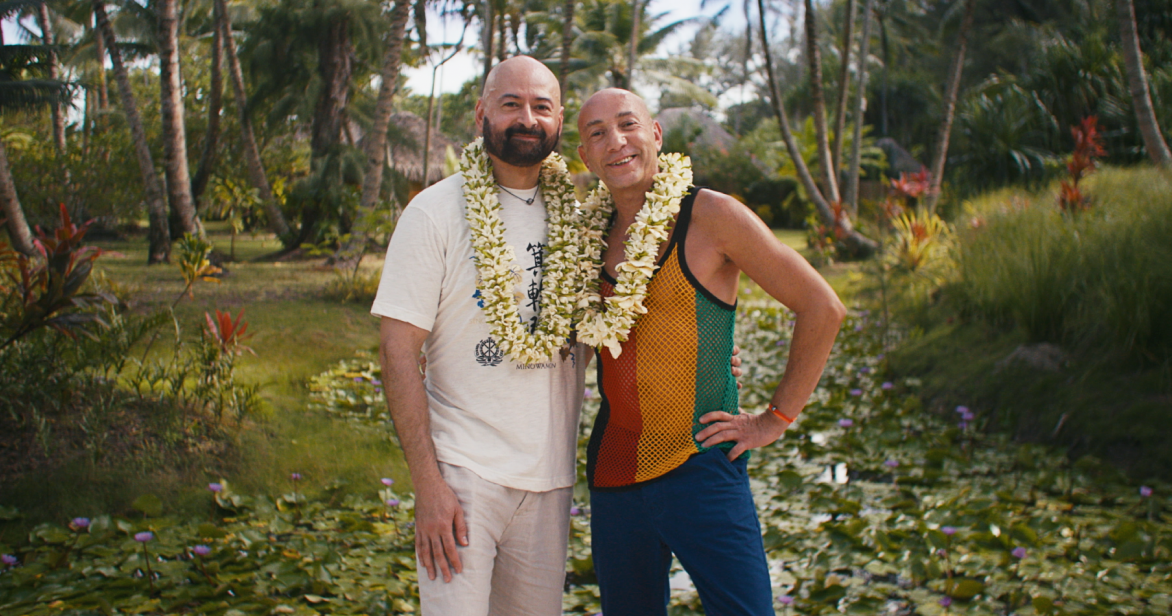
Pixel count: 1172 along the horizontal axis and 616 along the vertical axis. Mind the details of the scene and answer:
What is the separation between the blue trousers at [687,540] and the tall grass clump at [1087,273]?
377 cm

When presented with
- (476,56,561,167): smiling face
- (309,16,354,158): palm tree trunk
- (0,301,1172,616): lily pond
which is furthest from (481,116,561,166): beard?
(309,16,354,158): palm tree trunk

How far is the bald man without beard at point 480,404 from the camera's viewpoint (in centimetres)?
216

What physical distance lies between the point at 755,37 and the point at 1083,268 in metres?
52.7

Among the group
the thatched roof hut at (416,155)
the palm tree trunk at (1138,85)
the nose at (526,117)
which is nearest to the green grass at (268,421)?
the nose at (526,117)

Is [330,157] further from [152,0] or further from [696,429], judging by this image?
[696,429]

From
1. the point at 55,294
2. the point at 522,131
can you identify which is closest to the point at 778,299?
the point at 522,131

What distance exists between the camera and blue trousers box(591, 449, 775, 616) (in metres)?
2.10

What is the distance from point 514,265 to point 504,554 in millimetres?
850

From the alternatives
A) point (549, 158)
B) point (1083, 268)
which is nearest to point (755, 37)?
point (1083, 268)

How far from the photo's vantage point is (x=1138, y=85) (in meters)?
8.65

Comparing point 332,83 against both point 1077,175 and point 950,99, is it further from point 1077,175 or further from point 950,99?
point 1077,175

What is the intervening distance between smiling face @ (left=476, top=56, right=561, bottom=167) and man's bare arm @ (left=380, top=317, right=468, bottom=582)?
1.98ft

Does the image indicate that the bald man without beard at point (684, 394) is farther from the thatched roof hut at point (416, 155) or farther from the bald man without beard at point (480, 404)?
the thatched roof hut at point (416, 155)

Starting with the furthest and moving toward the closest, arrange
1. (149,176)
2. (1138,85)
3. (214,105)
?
(214,105), (149,176), (1138,85)
